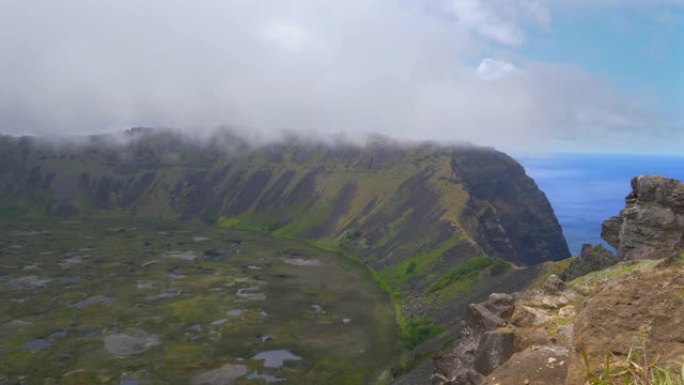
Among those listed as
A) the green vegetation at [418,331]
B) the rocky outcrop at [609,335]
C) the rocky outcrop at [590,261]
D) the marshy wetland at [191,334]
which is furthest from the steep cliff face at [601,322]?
the marshy wetland at [191,334]

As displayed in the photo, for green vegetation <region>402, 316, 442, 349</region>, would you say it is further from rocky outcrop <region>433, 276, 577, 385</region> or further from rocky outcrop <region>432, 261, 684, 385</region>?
rocky outcrop <region>432, 261, 684, 385</region>

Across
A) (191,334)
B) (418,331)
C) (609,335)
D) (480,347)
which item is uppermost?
(609,335)

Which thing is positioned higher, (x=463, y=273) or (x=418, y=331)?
(x=463, y=273)

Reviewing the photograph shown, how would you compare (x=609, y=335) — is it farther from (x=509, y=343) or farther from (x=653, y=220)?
(x=653, y=220)

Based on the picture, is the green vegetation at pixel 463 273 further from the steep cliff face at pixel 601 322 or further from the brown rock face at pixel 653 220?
the brown rock face at pixel 653 220

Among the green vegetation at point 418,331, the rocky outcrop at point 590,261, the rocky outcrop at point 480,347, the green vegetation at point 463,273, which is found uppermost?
the rocky outcrop at point 480,347

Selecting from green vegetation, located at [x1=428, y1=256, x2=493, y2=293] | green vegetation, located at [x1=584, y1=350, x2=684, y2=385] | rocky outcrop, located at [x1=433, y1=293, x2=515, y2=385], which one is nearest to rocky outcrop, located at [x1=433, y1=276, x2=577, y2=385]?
rocky outcrop, located at [x1=433, y1=293, x2=515, y2=385]

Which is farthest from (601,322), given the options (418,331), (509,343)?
(418,331)
